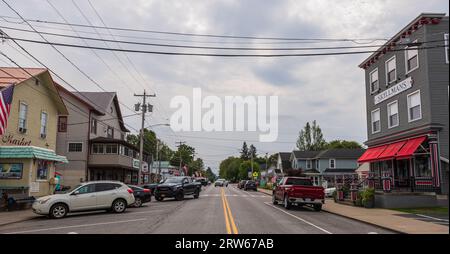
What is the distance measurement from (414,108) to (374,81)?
6.65m

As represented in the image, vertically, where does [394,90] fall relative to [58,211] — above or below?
above

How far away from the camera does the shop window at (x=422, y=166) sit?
24703 millimetres

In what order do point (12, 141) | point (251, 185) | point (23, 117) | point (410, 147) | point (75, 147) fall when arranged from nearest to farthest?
point (410, 147), point (12, 141), point (23, 117), point (75, 147), point (251, 185)

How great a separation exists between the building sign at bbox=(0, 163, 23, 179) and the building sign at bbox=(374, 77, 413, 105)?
988 inches

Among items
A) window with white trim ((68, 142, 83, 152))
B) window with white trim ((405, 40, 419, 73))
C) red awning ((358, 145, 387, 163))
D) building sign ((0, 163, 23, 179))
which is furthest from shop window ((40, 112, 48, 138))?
window with white trim ((405, 40, 419, 73))

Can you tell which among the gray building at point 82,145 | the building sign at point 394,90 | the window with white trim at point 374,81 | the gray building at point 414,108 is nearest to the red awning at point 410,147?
the gray building at point 414,108

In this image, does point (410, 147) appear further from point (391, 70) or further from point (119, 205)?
point (119, 205)

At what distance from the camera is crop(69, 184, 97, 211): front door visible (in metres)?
19.6

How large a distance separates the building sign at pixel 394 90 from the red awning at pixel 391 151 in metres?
3.50

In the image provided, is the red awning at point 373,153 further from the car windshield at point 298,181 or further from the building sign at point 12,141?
the building sign at point 12,141

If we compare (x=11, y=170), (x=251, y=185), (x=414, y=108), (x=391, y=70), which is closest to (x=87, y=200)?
(x=11, y=170)

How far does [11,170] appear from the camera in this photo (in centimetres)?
2545

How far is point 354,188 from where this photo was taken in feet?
90.7
